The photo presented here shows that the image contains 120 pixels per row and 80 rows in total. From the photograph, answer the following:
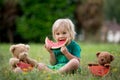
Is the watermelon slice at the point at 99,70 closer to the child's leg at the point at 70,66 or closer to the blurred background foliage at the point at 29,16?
the child's leg at the point at 70,66

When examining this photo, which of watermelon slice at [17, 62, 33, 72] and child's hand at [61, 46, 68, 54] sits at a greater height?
child's hand at [61, 46, 68, 54]

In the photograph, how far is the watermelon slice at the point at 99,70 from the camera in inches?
272

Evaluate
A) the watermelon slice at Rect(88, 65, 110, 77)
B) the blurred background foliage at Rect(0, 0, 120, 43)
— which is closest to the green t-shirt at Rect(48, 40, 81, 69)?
the watermelon slice at Rect(88, 65, 110, 77)

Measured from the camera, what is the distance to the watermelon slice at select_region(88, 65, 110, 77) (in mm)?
6916

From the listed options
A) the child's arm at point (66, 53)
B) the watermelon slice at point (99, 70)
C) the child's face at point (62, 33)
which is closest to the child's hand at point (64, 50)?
the child's arm at point (66, 53)

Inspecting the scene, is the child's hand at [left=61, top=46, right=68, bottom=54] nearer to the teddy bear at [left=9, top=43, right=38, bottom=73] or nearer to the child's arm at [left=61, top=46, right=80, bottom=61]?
the child's arm at [left=61, top=46, right=80, bottom=61]

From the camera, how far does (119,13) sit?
35.8 metres

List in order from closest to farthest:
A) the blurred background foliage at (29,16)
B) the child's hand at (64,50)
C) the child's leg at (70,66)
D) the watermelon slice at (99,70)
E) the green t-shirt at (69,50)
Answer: the watermelon slice at (99,70), the child's leg at (70,66), the child's hand at (64,50), the green t-shirt at (69,50), the blurred background foliage at (29,16)

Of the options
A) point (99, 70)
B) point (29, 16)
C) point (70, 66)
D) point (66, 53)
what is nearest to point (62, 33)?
point (66, 53)

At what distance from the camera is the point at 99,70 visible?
22.9 feet

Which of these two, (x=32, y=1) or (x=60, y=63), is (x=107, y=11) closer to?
(x=32, y=1)

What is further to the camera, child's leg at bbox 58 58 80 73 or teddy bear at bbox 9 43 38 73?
teddy bear at bbox 9 43 38 73

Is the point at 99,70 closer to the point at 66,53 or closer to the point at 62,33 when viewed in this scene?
the point at 66,53

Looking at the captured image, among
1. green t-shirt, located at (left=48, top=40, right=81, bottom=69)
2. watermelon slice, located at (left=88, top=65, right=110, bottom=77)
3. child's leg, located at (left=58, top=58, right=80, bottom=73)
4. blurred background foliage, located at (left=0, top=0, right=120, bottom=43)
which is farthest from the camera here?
blurred background foliage, located at (left=0, top=0, right=120, bottom=43)
